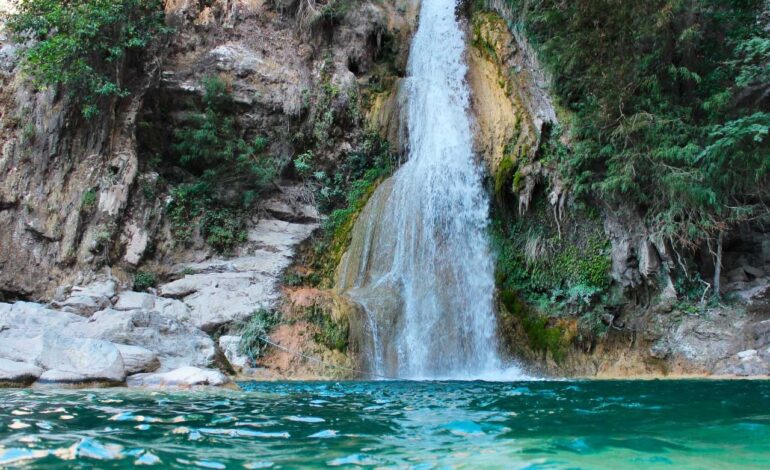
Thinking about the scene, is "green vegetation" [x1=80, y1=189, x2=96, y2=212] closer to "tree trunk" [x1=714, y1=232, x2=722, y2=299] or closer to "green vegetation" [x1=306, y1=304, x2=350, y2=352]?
"green vegetation" [x1=306, y1=304, x2=350, y2=352]

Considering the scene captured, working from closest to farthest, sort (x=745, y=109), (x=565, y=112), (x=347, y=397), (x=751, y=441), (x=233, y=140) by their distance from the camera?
(x=751, y=441), (x=347, y=397), (x=745, y=109), (x=565, y=112), (x=233, y=140)

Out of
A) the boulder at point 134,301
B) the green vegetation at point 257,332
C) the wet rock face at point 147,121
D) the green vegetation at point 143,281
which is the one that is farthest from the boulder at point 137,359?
the green vegetation at point 143,281

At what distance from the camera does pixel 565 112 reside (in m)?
14.7

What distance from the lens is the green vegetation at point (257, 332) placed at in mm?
12156

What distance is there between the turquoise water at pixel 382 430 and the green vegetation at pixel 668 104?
21.5 feet

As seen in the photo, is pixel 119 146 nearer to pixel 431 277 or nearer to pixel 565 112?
pixel 431 277

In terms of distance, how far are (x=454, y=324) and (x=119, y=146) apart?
1014cm

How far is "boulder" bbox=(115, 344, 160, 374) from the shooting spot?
8.59m

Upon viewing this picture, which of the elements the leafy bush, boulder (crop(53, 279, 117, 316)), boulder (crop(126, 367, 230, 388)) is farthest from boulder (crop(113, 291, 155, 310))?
the leafy bush

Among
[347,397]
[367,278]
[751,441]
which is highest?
[367,278]

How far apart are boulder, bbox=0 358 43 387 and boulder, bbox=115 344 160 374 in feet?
3.72

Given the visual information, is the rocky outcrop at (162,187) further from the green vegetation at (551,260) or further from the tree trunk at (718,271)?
the tree trunk at (718,271)

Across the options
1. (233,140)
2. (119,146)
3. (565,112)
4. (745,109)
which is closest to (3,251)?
(119,146)

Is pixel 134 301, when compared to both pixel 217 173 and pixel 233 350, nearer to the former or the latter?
pixel 233 350
